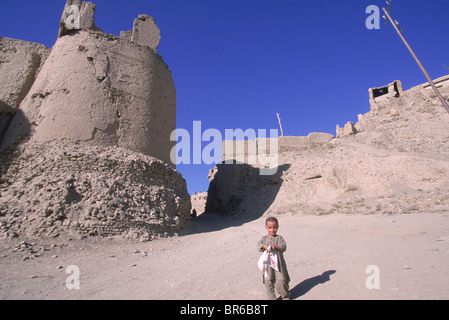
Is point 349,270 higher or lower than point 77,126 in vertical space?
lower

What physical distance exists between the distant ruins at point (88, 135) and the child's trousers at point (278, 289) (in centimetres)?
441

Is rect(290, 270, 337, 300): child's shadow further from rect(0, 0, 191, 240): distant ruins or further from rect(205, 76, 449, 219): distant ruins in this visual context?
rect(205, 76, 449, 219): distant ruins

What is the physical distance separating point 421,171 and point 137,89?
1102 centimetres

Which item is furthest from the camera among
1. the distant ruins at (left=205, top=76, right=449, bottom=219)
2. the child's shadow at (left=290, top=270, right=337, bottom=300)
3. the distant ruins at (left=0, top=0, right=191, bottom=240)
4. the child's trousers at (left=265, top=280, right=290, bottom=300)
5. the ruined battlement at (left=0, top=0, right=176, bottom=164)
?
the distant ruins at (left=205, top=76, right=449, bottom=219)

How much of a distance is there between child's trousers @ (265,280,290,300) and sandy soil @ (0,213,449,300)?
0.56ft

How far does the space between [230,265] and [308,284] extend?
1607mm

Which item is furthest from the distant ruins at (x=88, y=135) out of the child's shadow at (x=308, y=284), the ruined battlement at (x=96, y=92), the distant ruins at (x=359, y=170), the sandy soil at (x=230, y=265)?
the distant ruins at (x=359, y=170)

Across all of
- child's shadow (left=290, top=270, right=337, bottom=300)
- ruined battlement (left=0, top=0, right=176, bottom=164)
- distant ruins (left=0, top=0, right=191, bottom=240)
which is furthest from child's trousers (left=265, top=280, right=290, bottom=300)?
ruined battlement (left=0, top=0, right=176, bottom=164)

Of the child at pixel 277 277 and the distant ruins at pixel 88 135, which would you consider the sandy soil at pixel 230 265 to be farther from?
the distant ruins at pixel 88 135

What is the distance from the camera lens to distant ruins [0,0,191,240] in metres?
6.29

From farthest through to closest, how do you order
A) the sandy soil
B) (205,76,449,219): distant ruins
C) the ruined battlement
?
1. (205,76,449,219): distant ruins
2. the ruined battlement
3. the sandy soil

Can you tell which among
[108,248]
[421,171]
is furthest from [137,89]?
[421,171]

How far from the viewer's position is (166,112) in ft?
32.0

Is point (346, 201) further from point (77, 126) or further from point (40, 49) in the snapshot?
point (40, 49)
